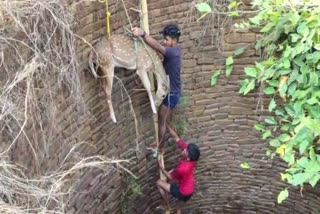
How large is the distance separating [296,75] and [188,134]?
1.49 meters

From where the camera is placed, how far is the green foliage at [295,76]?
3820mm

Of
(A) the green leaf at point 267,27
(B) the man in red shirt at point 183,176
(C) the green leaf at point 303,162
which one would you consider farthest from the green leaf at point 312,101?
(B) the man in red shirt at point 183,176

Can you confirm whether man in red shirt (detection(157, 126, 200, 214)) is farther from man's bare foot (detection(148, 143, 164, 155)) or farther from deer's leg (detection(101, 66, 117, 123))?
deer's leg (detection(101, 66, 117, 123))

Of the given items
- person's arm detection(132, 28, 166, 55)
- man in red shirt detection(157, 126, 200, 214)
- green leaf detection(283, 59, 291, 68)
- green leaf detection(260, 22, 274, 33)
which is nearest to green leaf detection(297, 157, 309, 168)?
green leaf detection(283, 59, 291, 68)

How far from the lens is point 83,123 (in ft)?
13.4

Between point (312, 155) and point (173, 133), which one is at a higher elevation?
point (312, 155)

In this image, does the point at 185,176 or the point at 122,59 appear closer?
the point at 122,59

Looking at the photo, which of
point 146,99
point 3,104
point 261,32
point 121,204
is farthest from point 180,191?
point 3,104

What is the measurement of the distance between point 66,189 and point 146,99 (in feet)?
3.96

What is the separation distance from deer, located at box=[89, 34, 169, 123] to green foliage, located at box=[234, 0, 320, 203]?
75cm

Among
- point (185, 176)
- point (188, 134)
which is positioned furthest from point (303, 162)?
point (188, 134)

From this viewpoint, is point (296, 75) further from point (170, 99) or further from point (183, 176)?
point (183, 176)

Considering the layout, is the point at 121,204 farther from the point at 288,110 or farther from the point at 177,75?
the point at 288,110

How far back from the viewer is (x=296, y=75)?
→ 163 inches
